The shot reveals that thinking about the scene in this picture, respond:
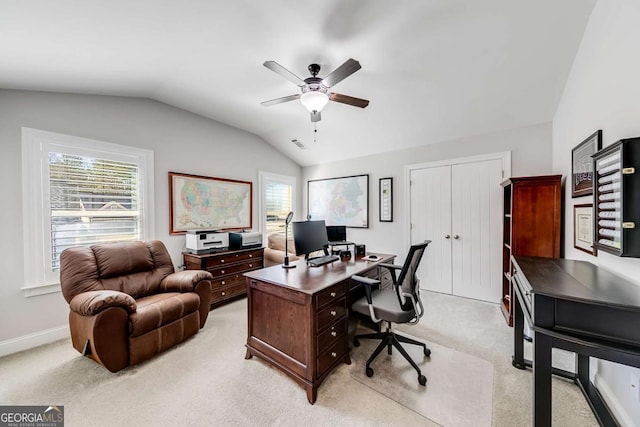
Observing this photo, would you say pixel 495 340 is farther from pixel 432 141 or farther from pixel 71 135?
pixel 71 135

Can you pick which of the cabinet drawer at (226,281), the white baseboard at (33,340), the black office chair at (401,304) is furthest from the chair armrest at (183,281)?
the black office chair at (401,304)

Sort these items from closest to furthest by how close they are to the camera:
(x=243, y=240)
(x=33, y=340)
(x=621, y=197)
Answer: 1. (x=621, y=197)
2. (x=33, y=340)
3. (x=243, y=240)

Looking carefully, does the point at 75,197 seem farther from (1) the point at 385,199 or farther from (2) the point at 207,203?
(1) the point at 385,199

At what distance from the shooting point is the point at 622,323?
0.96m

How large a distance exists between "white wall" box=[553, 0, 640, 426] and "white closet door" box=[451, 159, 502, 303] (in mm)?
1067

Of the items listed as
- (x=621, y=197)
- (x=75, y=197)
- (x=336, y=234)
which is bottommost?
(x=336, y=234)

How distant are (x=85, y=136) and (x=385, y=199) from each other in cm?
422

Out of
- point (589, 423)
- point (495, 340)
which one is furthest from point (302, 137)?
point (589, 423)

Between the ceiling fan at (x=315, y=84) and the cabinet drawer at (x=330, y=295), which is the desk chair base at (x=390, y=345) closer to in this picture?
the cabinet drawer at (x=330, y=295)

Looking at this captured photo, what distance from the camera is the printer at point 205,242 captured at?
323cm

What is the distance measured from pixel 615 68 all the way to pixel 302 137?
3.59 m

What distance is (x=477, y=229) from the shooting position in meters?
3.41

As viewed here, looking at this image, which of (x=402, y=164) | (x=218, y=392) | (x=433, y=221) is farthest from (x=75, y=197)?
(x=433, y=221)

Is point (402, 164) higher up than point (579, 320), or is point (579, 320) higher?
point (402, 164)
